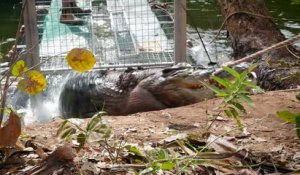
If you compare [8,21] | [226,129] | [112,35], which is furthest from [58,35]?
[8,21]

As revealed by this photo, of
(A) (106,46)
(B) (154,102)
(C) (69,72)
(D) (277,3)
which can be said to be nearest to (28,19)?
(C) (69,72)

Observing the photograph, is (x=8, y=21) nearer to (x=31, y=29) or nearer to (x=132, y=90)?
(x=31, y=29)

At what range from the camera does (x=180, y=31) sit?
3.62 meters

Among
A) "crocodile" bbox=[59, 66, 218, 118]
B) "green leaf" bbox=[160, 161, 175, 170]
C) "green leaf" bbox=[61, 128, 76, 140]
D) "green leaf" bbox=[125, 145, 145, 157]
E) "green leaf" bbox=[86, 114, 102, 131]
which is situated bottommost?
"crocodile" bbox=[59, 66, 218, 118]

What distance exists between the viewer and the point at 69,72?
3721mm

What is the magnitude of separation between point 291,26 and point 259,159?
5.46 meters

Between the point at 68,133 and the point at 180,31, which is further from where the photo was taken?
the point at 180,31

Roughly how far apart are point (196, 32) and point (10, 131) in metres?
4.90

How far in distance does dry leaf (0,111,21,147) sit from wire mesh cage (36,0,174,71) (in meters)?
2.12

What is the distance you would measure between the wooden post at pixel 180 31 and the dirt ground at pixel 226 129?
1.22 meters

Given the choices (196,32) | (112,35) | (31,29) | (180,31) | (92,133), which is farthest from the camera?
(196,32)

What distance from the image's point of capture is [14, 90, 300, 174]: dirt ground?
5.59ft

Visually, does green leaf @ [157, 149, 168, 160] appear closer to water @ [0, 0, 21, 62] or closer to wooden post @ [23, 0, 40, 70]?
wooden post @ [23, 0, 40, 70]

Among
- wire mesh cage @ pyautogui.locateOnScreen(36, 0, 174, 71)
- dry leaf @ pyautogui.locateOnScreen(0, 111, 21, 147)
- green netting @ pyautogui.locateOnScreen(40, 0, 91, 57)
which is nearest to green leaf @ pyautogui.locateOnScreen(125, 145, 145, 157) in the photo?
dry leaf @ pyautogui.locateOnScreen(0, 111, 21, 147)
